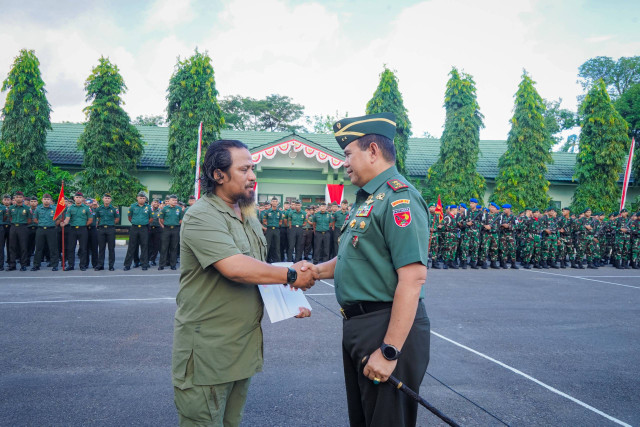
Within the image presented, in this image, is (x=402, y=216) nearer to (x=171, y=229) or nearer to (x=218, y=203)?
(x=218, y=203)

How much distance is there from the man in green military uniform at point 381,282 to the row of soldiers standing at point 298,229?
13.0 m

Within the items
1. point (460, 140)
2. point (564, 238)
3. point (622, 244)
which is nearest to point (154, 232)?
point (564, 238)

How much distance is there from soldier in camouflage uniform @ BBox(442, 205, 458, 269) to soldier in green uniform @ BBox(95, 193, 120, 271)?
10068 mm

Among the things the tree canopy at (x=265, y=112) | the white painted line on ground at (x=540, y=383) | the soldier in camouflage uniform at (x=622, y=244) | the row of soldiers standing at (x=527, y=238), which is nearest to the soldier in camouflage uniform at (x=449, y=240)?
the row of soldiers standing at (x=527, y=238)

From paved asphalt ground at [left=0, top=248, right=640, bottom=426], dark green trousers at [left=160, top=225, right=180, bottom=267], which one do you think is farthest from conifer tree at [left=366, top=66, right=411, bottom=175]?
paved asphalt ground at [left=0, top=248, right=640, bottom=426]

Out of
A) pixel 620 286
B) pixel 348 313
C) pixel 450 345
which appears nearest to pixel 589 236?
pixel 620 286

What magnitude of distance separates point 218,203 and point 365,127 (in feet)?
2.92

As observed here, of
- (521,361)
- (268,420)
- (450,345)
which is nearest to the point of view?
(268,420)

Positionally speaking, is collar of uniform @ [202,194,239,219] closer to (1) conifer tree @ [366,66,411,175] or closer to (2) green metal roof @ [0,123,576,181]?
(2) green metal roof @ [0,123,576,181]

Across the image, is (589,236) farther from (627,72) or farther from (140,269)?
(627,72)

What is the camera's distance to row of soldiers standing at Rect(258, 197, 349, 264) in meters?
15.4

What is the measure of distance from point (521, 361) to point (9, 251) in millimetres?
12559

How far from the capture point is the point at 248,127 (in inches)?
1720

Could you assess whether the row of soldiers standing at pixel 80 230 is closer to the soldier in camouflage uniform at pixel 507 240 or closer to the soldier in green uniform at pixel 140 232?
the soldier in green uniform at pixel 140 232
